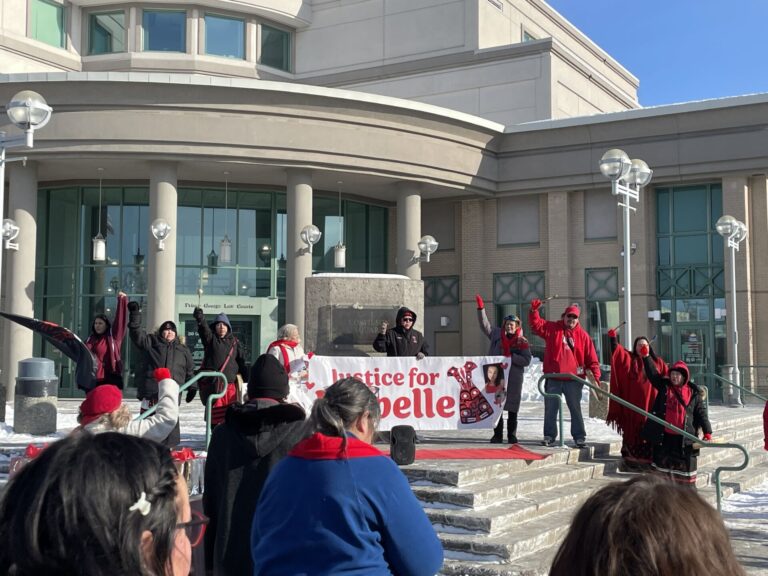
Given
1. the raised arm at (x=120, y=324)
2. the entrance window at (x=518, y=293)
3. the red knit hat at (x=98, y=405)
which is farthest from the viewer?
the entrance window at (x=518, y=293)

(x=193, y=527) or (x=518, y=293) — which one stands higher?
(x=518, y=293)

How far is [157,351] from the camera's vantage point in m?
11.7

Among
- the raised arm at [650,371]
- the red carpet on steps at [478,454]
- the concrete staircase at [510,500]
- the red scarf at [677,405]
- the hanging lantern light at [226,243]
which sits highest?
the hanging lantern light at [226,243]

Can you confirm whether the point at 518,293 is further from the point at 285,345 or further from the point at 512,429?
the point at 285,345

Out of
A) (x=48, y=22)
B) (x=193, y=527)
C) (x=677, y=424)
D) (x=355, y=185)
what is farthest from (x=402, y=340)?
(x=48, y=22)

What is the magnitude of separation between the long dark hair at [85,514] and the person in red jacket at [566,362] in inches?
410

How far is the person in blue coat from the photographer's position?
309 centimetres

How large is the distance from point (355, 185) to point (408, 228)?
2.36 meters

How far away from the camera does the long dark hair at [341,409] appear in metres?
3.39

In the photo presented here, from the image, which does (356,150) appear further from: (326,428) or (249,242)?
(326,428)

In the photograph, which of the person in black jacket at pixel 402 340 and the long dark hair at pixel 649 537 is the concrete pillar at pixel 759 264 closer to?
the person in black jacket at pixel 402 340

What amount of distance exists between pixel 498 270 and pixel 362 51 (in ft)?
36.7

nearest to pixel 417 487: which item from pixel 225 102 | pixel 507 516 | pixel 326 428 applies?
pixel 507 516

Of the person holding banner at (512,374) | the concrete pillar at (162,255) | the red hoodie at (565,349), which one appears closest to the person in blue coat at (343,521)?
the person holding banner at (512,374)
